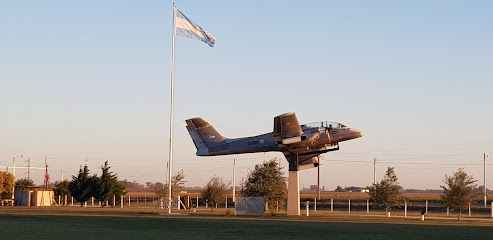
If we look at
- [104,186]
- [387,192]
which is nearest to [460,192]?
[387,192]

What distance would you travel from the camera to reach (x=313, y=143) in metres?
59.9

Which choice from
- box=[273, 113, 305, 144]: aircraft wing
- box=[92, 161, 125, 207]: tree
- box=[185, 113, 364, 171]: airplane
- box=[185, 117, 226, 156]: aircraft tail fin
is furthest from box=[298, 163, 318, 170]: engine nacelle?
box=[92, 161, 125, 207]: tree

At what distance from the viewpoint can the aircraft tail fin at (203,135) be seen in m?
66.8

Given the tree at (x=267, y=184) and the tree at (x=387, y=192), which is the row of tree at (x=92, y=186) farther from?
the tree at (x=387, y=192)

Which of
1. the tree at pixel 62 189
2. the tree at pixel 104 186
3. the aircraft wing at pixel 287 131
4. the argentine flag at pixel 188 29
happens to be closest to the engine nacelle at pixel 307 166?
the aircraft wing at pixel 287 131

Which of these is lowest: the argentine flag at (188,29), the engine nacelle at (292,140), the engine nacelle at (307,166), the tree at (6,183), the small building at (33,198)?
the small building at (33,198)

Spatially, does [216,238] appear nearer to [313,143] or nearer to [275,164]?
[313,143]

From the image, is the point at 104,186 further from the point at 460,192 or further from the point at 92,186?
the point at 460,192

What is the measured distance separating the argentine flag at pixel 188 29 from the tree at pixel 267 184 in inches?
748

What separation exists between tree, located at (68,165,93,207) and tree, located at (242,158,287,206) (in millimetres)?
26029

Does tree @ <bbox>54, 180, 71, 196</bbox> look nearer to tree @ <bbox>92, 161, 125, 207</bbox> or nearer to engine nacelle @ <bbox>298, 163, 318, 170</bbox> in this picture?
tree @ <bbox>92, 161, 125, 207</bbox>

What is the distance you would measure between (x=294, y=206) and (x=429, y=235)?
1059 inches

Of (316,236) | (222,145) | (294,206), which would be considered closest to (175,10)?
(222,145)

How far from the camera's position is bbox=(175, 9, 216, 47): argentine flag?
201ft
